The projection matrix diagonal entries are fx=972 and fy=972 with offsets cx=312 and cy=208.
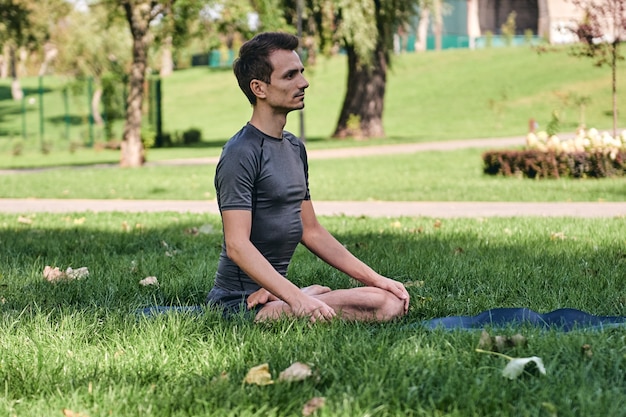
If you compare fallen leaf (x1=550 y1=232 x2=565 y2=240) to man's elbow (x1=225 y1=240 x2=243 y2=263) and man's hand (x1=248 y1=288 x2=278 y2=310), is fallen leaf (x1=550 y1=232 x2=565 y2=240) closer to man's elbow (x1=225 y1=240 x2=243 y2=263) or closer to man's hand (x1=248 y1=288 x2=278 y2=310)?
man's hand (x1=248 y1=288 x2=278 y2=310)

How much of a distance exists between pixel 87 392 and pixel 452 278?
286 cm

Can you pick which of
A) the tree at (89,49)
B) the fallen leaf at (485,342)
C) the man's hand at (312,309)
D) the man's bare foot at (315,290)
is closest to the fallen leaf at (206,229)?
the man's bare foot at (315,290)

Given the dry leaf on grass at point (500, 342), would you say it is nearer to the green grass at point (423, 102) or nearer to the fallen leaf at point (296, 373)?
the fallen leaf at point (296, 373)

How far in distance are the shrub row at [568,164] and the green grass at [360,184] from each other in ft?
1.45

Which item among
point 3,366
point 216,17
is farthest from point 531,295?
point 216,17

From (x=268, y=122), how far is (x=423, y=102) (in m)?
42.8

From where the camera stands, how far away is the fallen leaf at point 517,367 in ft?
11.0

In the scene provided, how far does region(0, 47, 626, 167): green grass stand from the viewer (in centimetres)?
3616

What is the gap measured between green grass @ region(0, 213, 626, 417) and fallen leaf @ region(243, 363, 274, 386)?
2.3 inches

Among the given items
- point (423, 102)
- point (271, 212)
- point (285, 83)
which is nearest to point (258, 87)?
point (285, 83)

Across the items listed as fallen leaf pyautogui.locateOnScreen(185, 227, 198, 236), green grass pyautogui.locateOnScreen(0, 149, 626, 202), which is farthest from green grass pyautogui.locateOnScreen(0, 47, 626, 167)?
fallen leaf pyautogui.locateOnScreen(185, 227, 198, 236)

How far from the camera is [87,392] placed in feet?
11.0

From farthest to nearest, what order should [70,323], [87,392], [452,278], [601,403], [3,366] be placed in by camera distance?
1. [452,278]
2. [70,323]
3. [3,366]
4. [87,392]
5. [601,403]

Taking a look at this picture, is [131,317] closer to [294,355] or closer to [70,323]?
[70,323]
